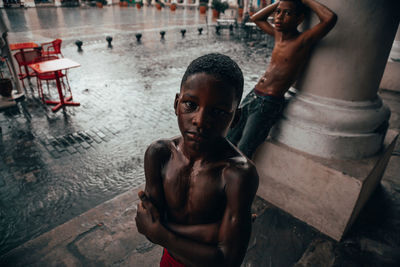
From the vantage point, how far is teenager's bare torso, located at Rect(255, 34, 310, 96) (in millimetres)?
2891

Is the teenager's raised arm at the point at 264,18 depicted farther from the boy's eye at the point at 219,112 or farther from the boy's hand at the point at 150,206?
the boy's hand at the point at 150,206

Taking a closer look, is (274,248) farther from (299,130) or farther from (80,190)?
(80,190)

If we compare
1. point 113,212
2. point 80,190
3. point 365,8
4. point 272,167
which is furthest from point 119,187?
point 365,8

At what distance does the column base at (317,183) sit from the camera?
2768mm

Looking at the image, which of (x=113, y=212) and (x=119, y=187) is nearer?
(x=113, y=212)

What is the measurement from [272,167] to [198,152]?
7.58 feet

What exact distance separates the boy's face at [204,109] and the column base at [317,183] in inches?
84.5

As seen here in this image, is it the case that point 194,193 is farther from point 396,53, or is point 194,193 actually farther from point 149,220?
point 396,53

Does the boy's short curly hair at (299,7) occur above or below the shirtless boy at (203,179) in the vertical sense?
above

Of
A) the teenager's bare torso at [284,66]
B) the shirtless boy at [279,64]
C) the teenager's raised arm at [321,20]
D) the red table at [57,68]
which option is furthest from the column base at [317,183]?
the red table at [57,68]

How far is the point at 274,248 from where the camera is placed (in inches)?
113

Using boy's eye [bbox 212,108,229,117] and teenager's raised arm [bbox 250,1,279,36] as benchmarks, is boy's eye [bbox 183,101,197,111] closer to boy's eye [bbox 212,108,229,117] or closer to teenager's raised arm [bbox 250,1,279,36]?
→ boy's eye [bbox 212,108,229,117]

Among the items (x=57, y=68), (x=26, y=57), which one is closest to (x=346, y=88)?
(x=57, y=68)

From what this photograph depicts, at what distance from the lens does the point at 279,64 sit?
302 centimetres
